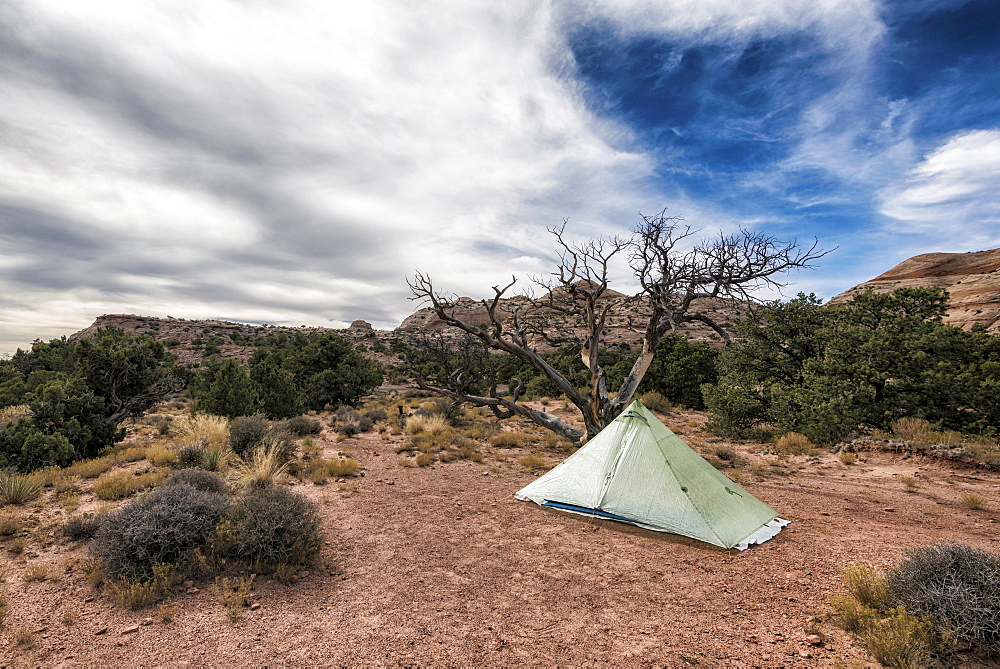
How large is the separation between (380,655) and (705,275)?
12368 millimetres

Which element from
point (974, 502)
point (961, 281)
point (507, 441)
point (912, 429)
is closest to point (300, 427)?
point (507, 441)

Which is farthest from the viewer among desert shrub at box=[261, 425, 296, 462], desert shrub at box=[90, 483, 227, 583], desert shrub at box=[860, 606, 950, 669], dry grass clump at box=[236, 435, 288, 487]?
desert shrub at box=[261, 425, 296, 462]

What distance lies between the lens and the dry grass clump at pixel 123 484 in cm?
833

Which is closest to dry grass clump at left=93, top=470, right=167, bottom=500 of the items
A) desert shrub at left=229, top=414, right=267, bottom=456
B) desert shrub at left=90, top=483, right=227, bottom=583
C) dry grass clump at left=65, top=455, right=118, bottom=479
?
dry grass clump at left=65, top=455, right=118, bottom=479

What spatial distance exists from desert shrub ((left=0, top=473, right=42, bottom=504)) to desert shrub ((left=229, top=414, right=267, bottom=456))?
372cm

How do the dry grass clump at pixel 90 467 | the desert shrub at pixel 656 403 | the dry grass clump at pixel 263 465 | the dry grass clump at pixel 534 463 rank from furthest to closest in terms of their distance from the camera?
the desert shrub at pixel 656 403, the dry grass clump at pixel 534 463, the dry grass clump at pixel 90 467, the dry grass clump at pixel 263 465

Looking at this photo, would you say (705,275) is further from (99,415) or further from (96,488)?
(99,415)

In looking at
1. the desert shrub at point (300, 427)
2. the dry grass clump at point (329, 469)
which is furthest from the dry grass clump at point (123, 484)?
the desert shrub at point (300, 427)

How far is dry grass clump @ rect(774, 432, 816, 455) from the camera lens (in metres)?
13.6

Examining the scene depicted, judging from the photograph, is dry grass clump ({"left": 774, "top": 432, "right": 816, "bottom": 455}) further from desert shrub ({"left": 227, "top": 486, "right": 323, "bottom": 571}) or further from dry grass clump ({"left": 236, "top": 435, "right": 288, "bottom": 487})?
dry grass clump ({"left": 236, "top": 435, "right": 288, "bottom": 487})

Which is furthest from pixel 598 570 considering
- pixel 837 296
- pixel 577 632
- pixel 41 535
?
pixel 837 296

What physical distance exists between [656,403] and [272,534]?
68.3 feet

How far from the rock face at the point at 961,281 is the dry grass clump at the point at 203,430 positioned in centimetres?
3752

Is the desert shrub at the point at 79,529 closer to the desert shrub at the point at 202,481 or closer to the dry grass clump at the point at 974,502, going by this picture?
the desert shrub at the point at 202,481
